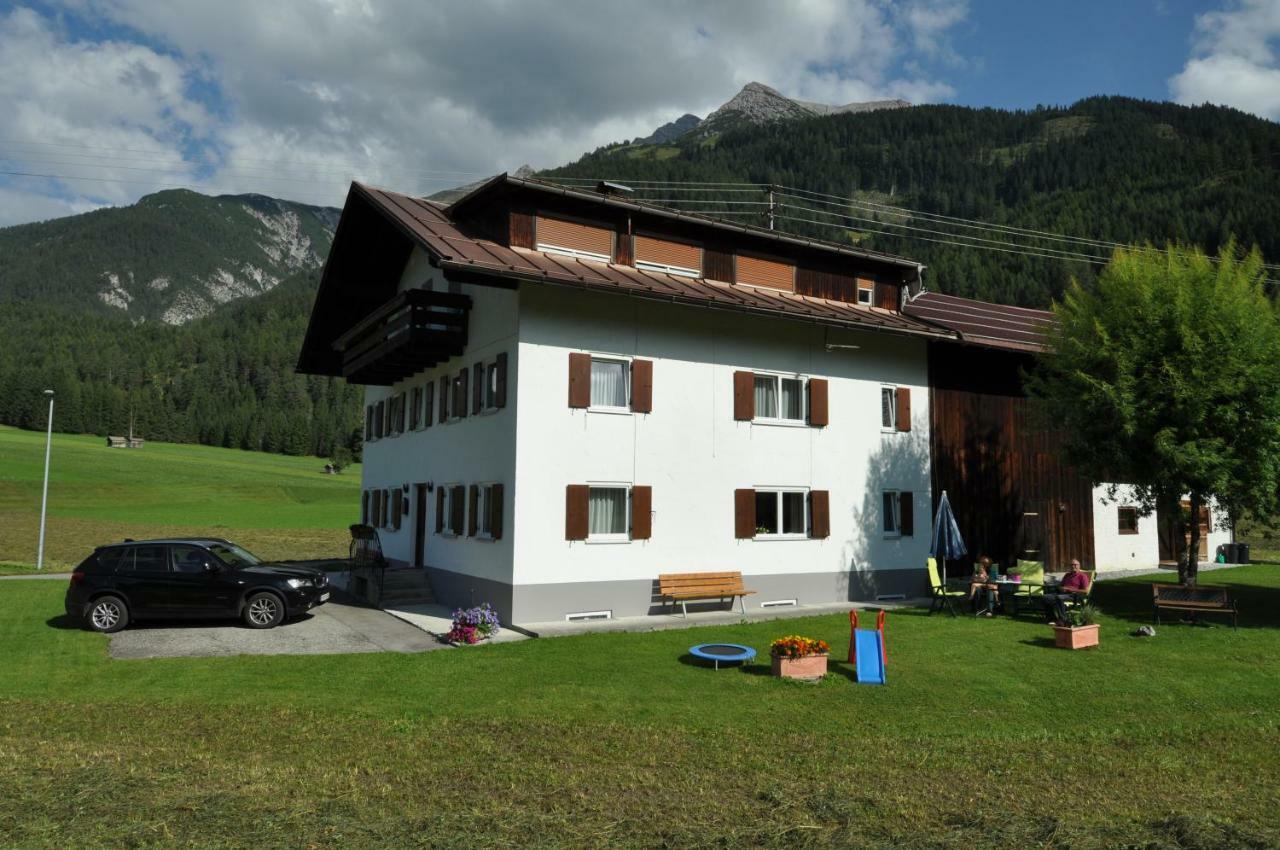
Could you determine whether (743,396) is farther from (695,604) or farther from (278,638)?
(278,638)

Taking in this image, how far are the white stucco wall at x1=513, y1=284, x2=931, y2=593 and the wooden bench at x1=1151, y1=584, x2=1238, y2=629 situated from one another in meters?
6.30

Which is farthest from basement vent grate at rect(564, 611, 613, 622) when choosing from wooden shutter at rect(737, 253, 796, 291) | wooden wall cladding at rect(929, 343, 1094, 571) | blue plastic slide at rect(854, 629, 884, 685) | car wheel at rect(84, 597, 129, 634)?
wooden wall cladding at rect(929, 343, 1094, 571)

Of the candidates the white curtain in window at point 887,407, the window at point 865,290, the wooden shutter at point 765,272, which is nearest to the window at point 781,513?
the white curtain in window at point 887,407

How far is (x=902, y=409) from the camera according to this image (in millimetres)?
22641

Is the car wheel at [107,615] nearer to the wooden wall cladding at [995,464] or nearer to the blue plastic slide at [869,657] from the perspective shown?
the blue plastic slide at [869,657]

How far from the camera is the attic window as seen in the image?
64.8 ft

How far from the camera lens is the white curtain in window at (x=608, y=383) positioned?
1855 cm

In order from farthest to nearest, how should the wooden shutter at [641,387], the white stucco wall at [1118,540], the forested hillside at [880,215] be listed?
the forested hillside at [880,215], the white stucco wall at [1118,540], the wooden shutter at [641,387]

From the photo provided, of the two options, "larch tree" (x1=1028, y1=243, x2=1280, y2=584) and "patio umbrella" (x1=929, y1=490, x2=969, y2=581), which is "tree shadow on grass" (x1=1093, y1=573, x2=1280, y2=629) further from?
"patio umbrella" (x1=929, y1=490, x2=969, y2=581)

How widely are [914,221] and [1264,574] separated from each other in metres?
140

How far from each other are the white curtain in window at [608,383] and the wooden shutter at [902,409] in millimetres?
7811

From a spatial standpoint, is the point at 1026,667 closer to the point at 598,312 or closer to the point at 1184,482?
the point at 1184,482

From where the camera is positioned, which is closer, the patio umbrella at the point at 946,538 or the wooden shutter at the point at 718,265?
the patio umbrella at the point at 946,538

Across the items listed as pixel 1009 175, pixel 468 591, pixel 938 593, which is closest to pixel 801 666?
pixel 938 593
